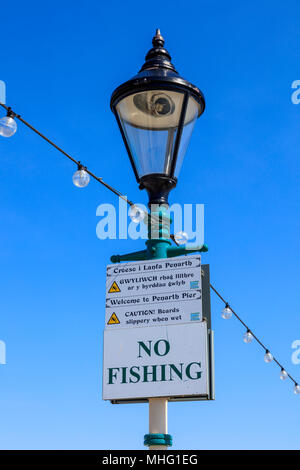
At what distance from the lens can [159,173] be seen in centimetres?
418

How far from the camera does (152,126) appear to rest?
4.20 metres

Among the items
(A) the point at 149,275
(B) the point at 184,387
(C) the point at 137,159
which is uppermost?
(C) the point at 137,159

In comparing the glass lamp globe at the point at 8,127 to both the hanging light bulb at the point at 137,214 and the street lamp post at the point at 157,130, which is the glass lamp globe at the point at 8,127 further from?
the hanging light bulb at the point at 137,214

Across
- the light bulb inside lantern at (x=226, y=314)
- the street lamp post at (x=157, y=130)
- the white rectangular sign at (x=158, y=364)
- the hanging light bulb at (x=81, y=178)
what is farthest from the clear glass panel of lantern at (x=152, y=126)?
the light bulb inside lantern at (x=226, y=314)

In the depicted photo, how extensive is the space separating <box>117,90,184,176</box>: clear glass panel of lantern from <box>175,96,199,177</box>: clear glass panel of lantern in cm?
7

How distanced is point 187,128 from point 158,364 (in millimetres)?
1654

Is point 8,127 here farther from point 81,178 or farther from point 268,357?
point 268,357

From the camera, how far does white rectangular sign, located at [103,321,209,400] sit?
3.32m

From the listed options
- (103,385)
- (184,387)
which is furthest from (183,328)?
(103,385)

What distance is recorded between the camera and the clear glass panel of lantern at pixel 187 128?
4203mm

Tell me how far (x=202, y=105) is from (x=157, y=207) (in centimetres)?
74

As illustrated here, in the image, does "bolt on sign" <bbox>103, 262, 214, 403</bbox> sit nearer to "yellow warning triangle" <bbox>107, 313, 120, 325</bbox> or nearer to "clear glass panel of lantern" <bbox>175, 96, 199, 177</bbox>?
"yellow warning triangle" <bbox>107, 313, 120, 325</bbox>
